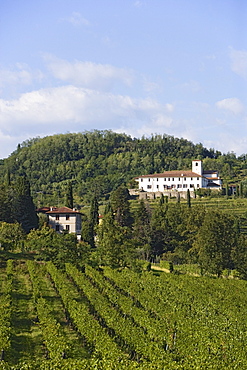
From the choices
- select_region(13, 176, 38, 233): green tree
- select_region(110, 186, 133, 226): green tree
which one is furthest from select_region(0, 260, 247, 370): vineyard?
select_region(110, 186, 133, 226): green tree

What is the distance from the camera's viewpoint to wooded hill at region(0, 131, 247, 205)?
4791 inches

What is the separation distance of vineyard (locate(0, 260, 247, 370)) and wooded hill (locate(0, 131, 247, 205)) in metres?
71.2

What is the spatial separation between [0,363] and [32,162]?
133085 mm

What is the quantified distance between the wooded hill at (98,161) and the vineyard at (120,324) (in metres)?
71.2

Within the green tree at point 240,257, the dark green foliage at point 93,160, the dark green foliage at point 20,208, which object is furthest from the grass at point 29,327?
the dark green foliage at point 93,160

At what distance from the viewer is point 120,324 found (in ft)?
75.9

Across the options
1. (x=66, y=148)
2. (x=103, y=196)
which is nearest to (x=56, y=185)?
(x=103, y=196)

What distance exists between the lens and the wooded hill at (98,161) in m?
122

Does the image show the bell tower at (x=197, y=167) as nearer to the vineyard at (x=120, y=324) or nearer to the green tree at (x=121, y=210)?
the green tree at (x=121, y=210)

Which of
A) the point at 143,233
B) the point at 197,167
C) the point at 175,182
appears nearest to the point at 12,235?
the point at 143,233

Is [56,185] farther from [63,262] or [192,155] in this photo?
[63,262]

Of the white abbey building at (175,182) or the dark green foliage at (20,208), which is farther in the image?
the white abbey building at (175,182)

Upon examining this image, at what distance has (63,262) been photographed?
146 ft

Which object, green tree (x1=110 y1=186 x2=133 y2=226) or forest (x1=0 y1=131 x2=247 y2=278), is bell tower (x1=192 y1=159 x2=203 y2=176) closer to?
Answer: forest (x1=0 y1=131 x2=247 y2=278)
